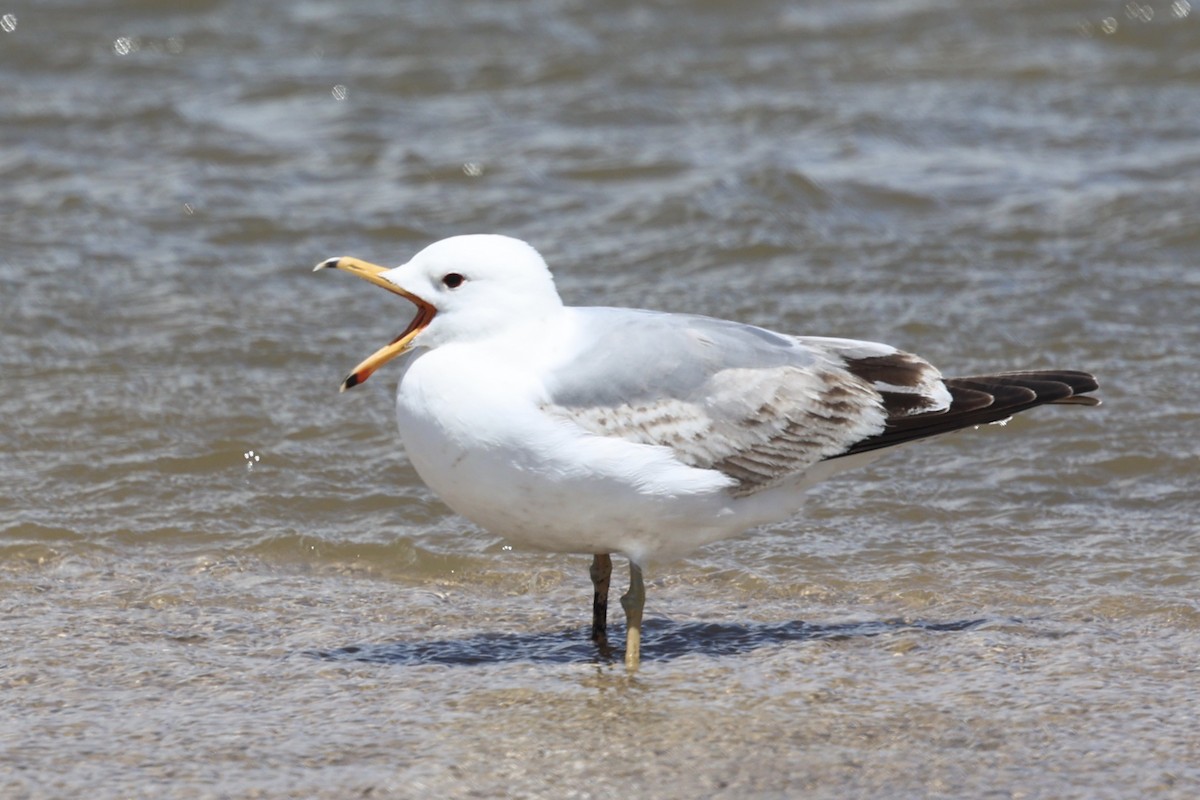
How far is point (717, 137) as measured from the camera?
1084 cm

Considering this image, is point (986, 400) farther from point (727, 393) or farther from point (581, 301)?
point (581, 301)

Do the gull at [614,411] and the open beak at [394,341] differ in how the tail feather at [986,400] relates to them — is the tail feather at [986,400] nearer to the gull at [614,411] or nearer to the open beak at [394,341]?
the gull at [614,411]

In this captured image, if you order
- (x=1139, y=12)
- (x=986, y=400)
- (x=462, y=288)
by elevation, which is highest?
(x=1139, y=12)

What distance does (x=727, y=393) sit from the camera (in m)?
5.02

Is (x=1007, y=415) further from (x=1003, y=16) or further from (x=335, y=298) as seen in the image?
(x=1003, y=16)

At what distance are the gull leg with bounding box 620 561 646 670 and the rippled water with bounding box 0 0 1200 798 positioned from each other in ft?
0.17

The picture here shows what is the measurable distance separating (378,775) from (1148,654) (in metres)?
2.16

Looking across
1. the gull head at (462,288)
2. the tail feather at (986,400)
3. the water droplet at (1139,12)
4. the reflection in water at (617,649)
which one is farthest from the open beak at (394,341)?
the water droplet at (1139,12)

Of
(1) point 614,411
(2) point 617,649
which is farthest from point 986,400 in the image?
(2) point 617,649

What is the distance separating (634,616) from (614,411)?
579mm

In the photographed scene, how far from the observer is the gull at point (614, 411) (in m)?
4.62

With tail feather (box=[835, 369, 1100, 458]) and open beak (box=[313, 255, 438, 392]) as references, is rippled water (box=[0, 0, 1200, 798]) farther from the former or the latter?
open beak (box=[313, 255, 438, 392])

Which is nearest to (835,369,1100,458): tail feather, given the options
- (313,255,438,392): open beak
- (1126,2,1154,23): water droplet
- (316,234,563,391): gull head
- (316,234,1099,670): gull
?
(316,234,1099,670): gull

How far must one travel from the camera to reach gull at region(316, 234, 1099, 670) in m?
4.62
